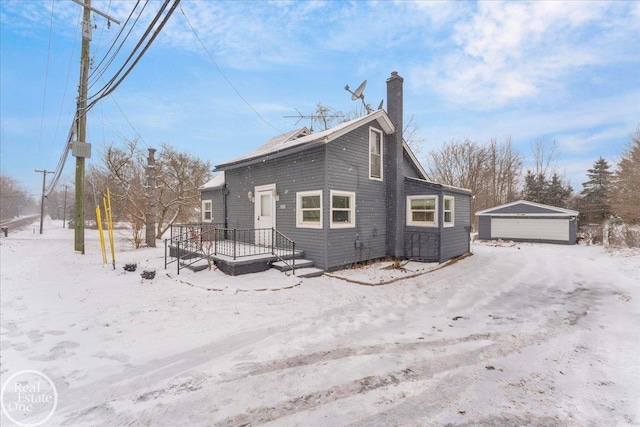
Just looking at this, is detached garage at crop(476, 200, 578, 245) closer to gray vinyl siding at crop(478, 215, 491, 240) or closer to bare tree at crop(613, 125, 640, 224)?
gray vinyl siding at crop(478, 215, 491, 240)

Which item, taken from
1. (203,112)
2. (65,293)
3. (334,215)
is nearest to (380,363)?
(334,215)

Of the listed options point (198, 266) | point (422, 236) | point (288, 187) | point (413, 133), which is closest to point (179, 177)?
point (288, 187)

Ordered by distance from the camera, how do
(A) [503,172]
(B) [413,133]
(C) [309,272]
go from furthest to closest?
1. (A) [503,172]
2. (B) [413,133]
3. (C) [309,272]

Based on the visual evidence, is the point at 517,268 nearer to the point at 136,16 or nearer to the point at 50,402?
the point at 50,402

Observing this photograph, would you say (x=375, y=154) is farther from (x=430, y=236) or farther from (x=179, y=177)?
(x=179, y=177)

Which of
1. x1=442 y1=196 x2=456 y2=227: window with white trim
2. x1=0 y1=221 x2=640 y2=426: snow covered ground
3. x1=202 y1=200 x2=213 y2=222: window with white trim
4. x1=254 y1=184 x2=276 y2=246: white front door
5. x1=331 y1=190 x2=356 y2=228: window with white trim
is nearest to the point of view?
x1=0 y1=221 x2=640 y2=426: snow covered ground

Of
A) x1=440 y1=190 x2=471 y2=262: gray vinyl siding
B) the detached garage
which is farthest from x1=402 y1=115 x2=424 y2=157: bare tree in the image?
x1=440 y1=190 x2=471 y2=262: gray vinyl siding

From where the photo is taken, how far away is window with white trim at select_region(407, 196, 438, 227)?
10820 millimetres

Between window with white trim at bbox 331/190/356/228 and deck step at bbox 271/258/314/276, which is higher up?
window with white trim at bbox 331/190/356/228

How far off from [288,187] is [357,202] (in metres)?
2.52

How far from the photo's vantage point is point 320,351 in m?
3.88

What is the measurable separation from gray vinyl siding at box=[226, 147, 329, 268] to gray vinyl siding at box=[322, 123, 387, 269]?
38 cm

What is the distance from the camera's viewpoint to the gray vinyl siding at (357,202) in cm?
880

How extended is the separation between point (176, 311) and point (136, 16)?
21.7 ft
